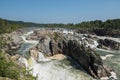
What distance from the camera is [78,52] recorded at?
4506cm

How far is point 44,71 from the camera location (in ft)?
130

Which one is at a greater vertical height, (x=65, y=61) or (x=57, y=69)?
(x=65, y=61)

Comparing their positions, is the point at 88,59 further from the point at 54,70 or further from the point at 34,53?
the point at 34,53

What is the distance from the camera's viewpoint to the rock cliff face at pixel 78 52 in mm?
39594

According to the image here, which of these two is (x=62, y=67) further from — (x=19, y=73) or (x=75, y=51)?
(x=19, y=73)

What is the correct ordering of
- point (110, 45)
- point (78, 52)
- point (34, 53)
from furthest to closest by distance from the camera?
1. point (110, 45)
2. point (34, 53)
3. point (78, 52)

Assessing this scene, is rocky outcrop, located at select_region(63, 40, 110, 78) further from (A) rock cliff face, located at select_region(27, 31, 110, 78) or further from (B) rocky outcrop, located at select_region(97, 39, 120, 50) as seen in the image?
(B) rocky outcrop, located at select_region(97, 39, 120, 50)

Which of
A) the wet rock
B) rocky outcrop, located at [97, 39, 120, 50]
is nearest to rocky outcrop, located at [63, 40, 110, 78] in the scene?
the wet rock

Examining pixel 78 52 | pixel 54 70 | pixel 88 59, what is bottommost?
pixel 54 70

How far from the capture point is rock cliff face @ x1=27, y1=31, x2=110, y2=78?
130ft

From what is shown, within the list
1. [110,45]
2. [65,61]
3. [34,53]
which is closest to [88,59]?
[65,61]

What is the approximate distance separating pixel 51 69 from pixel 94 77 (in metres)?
6.61

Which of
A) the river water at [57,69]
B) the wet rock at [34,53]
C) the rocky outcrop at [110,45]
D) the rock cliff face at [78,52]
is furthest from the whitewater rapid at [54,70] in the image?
the rocky outcrop at [110,45]

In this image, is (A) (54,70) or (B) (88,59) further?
(B) (88,59)
